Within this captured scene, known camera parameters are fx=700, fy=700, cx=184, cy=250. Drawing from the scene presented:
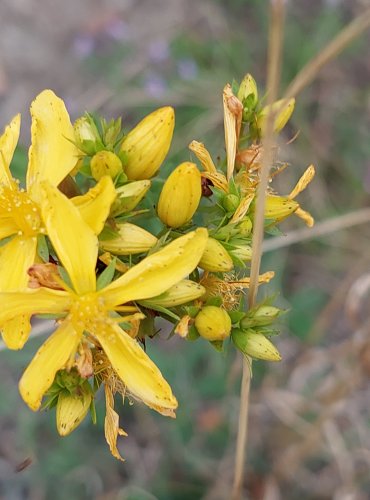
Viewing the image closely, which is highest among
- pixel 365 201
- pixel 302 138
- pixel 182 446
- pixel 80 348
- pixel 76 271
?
pixel 76 271

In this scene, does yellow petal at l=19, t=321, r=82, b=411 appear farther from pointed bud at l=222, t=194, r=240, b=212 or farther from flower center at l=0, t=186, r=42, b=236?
pointed bud at l=222, t=194, r=240, b=212

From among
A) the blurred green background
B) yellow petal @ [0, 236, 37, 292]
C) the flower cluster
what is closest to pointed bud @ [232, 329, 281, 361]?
the flower cluster

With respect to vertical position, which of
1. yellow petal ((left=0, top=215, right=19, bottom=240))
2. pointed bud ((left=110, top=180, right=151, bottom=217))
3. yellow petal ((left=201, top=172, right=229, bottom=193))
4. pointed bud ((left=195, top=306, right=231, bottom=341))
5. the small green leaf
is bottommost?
pointed bud ((left=195, top=306, right=231, bottom=341))

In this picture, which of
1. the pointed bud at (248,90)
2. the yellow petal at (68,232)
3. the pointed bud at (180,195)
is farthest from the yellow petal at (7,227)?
the pointed bud at (248,90)

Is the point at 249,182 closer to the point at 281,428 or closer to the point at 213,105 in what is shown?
the point at 281,428

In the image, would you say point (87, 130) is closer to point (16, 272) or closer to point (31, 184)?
point (31, 184)

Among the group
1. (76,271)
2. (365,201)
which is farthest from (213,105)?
(76,271)
